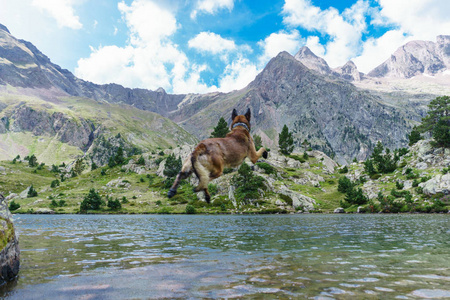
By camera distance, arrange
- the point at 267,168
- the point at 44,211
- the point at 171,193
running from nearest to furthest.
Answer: the point at 171,193
the point at 44,211
the point at 267,168

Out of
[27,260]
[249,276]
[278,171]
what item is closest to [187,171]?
[249,276]

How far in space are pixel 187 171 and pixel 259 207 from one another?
8957 centimetres

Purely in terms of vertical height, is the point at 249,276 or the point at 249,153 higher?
the point at 249,153

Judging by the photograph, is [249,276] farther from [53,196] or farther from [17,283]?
[53,196]

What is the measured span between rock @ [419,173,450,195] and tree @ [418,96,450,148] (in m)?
31.9

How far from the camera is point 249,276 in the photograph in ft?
34.5

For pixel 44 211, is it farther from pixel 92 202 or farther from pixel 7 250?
pixel 7 250

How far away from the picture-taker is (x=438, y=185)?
77.4m

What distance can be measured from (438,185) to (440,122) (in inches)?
2004

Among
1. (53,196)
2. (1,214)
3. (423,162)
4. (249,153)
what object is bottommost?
(53,196)

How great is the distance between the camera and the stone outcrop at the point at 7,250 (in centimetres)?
1000

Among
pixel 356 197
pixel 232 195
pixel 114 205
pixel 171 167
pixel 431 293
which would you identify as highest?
pixel 171 167

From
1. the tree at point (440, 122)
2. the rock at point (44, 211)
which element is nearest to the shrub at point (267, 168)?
the tree at point (440, 122)

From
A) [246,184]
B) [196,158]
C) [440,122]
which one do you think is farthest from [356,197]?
[196,158]
